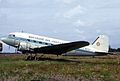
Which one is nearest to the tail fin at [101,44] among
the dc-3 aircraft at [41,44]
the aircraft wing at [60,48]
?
the dc-3 aircraft at [41,44]

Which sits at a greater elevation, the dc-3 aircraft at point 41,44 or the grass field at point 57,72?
the dc-3 aircraft at point 41,44

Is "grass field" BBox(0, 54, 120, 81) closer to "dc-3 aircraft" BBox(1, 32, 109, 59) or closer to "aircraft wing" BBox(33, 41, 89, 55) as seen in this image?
"aircraft wing" BBox(33, 41, 89, 55)

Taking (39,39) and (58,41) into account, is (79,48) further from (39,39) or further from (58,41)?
(39,39)

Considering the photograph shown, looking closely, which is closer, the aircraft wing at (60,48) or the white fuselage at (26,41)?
the aircraft wing at (60,48)

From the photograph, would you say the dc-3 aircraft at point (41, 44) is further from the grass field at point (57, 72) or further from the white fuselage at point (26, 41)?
the grass field at point (57, 72)

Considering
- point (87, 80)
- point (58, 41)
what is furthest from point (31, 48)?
point (87, 80)

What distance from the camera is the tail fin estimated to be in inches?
2135

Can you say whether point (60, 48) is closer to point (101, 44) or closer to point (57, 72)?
point (101, 44)

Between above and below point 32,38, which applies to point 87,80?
below

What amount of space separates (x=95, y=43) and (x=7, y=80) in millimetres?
39519

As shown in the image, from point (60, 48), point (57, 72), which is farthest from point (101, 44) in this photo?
point (57, 72)

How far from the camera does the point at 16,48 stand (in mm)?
46000

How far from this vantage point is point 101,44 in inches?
2138

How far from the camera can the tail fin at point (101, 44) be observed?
2135 inches
